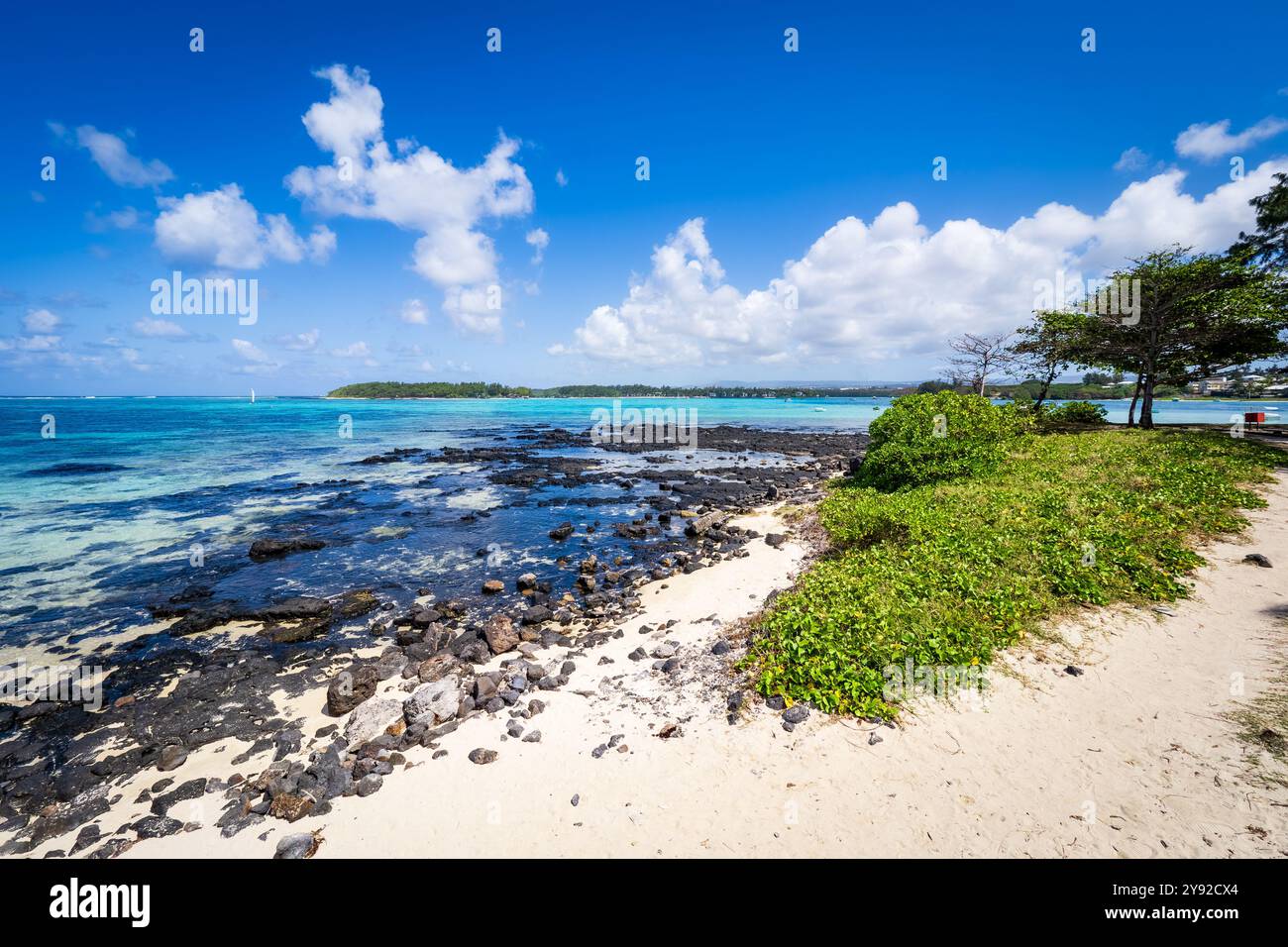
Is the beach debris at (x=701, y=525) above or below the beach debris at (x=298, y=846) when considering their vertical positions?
above

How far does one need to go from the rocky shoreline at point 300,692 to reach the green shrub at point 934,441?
742 cm

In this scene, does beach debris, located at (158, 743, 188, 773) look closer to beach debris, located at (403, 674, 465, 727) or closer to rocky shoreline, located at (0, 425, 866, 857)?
rocky shoreline, located at (0, 425, 866, 857)

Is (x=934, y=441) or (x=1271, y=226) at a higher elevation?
(x=1271, y=226)

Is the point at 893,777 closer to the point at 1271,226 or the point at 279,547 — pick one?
Result: the point at 279,547

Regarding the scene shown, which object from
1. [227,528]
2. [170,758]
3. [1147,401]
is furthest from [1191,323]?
[227,528]

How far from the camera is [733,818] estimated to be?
520 centimetres

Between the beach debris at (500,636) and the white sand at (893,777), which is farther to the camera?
the beach debris at (500,636)

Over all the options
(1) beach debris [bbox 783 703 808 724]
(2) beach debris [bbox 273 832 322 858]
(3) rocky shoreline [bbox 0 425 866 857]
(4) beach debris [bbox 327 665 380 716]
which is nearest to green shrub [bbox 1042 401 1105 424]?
(3) rocky shoreline [bbox 0 425 866 857]

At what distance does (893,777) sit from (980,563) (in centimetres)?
640

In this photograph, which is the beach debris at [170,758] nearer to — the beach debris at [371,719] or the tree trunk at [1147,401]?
the beach debris at [371,719]

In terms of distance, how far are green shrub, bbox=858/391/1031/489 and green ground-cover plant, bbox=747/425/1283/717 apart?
1.44 m

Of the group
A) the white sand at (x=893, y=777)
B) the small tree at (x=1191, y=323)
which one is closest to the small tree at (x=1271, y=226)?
A: the small tree at (x=1191, y=323)

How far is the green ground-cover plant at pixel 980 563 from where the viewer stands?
732 cm

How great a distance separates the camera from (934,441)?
765 inches
